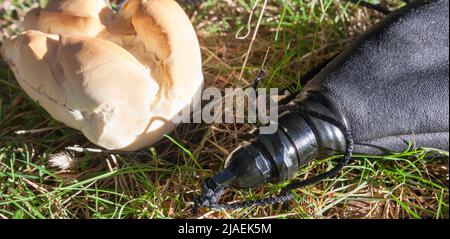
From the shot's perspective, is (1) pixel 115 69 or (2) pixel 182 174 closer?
(1) pixel 115 69

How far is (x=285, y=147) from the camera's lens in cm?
150

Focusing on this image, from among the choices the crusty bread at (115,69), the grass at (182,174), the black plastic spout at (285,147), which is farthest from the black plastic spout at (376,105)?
the crusty bread at (115,69)

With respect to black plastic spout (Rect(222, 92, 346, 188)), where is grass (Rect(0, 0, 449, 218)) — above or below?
below

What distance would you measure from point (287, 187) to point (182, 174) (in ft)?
1.17

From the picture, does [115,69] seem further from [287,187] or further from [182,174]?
[287,187]

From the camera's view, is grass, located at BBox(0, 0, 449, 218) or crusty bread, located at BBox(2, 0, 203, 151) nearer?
crusty bread, located at BBox(2, 0, 203, 151)

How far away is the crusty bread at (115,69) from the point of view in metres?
1.51

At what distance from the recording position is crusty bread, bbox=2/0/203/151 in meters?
1.51

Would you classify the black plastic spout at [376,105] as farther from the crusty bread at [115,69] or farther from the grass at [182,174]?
the crusty bread at [115,69]

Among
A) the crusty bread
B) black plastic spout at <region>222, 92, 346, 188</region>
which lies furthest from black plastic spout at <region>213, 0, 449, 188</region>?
the crusty bread

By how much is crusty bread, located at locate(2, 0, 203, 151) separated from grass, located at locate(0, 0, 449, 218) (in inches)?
5.9

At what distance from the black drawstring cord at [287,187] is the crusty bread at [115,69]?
0.88ft

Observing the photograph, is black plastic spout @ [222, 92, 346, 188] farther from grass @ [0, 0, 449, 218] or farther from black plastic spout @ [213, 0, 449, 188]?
grass @ [0, 0, 449, 218]

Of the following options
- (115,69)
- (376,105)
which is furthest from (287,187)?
(115,69)
